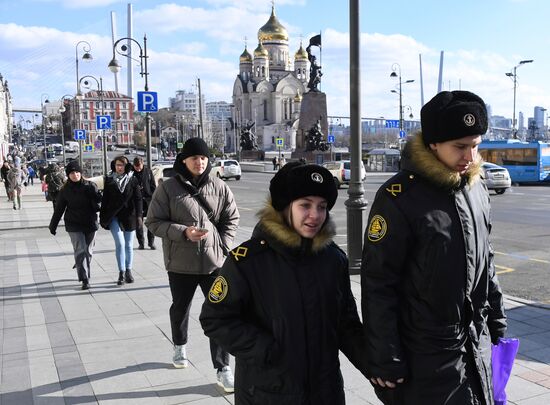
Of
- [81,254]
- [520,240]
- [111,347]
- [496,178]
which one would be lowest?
[520,240]

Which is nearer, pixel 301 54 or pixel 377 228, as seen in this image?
pixel 377 228

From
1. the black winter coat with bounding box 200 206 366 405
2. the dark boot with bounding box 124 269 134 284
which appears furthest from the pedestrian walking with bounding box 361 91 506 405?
the dark boot with bounding box 124 269 134 284

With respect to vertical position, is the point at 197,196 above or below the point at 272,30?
below

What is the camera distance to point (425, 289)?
7.34 ft

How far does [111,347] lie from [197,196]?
6.31 ft

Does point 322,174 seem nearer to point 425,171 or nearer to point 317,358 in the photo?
point 425,171

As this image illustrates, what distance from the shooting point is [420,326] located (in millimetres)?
2244

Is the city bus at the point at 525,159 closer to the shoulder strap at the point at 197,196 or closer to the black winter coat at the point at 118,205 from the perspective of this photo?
the black winter coat at the point at 118,205

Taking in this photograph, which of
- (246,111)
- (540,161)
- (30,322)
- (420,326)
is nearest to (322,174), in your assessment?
(420,326)

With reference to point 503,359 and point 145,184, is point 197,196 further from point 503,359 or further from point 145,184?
point 145,184

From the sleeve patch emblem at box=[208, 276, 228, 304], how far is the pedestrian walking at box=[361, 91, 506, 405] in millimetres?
602

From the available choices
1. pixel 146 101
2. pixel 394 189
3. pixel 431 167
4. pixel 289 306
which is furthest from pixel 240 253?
pixel 146 101

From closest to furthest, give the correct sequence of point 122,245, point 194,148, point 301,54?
point 194,148
point 122,245
point 301,54

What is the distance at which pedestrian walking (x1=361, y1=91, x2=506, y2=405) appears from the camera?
7.29 feet
